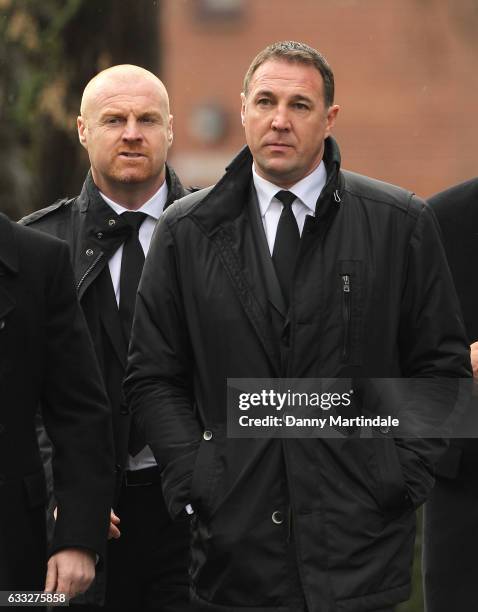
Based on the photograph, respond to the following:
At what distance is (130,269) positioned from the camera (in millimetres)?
5734

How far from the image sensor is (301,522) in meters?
4.70

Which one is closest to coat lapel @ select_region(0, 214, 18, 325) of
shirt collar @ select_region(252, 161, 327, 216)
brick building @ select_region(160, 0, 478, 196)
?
shirt collar @ select_region(252, 161, 327, 216)

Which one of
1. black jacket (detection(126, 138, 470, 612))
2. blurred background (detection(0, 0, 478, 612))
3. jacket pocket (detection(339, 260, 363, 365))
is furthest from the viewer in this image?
blurred background (detection(0, 0, 478, 612))

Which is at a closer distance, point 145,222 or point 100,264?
point 100,264

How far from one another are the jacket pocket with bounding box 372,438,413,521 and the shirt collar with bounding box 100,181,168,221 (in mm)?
1462

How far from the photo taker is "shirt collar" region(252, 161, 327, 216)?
5039 mm

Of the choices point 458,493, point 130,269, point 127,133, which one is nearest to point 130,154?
point 127,133

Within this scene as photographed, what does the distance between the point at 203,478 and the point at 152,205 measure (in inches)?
57.3

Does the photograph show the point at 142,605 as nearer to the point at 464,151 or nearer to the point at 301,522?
the point at 301,522

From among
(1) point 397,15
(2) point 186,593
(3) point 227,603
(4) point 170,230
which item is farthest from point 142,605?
(1) point 397,15

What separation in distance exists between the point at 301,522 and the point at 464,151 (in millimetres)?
24653

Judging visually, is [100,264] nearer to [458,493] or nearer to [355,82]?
[458,493]

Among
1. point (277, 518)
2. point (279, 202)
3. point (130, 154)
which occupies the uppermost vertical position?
point (130, 154)

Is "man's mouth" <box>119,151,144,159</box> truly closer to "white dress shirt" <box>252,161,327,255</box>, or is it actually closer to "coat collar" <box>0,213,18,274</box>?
"white dress shirt" <box>252,161,327,255</box>
